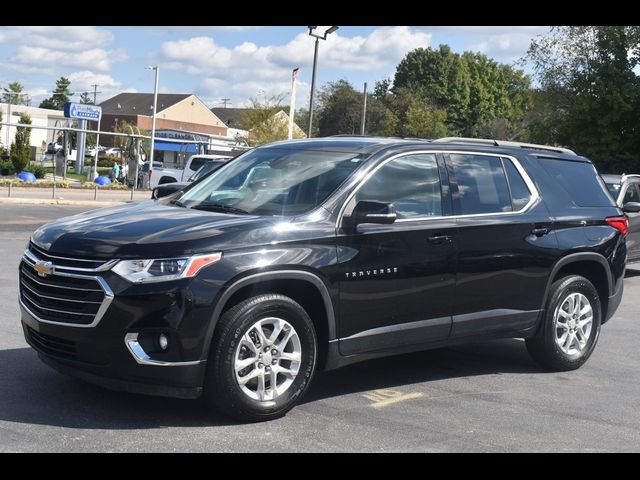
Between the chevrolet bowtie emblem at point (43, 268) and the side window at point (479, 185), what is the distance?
292 cm

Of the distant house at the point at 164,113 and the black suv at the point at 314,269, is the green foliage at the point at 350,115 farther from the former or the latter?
the black suv at the point at 314,269

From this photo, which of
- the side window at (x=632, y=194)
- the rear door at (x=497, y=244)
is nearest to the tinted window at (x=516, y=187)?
the rear door at (x=497, y=244)

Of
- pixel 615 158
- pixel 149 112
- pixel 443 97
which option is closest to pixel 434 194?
pixel 615 158

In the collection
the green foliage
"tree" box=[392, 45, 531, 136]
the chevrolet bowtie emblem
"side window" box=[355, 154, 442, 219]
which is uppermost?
"tree" box=[392, 45, 531, 136]

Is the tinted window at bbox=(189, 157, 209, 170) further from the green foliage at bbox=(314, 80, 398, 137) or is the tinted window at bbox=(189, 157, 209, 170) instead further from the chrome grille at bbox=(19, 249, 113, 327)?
the green foliage at bbox=(314, 80, 398, 137)

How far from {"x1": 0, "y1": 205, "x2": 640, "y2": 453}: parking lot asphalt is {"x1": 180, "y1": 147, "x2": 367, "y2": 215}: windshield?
138 centimetres

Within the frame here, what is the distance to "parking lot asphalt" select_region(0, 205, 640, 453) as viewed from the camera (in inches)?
195

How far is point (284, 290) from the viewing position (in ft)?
18.1

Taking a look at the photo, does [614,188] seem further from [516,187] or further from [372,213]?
[372,213]

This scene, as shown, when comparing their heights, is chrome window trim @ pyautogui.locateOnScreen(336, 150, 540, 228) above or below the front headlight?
above

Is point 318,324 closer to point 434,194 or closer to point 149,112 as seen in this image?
point 434,194

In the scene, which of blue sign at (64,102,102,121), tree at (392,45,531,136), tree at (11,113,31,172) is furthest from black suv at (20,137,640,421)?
tree at (392,45,531,136)

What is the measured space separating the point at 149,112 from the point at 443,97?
40.2 metres

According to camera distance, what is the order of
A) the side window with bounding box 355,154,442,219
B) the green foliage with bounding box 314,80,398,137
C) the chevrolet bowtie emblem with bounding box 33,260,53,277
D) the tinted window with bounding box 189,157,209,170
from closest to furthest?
the chevrolet bowtie emblem with bounding box 33,260,53,277
the side window with bounding box 355,154,442,219
the tinted window with bounding box 189,157,209,170
the green foliage with bounding box 314,80,398,137
